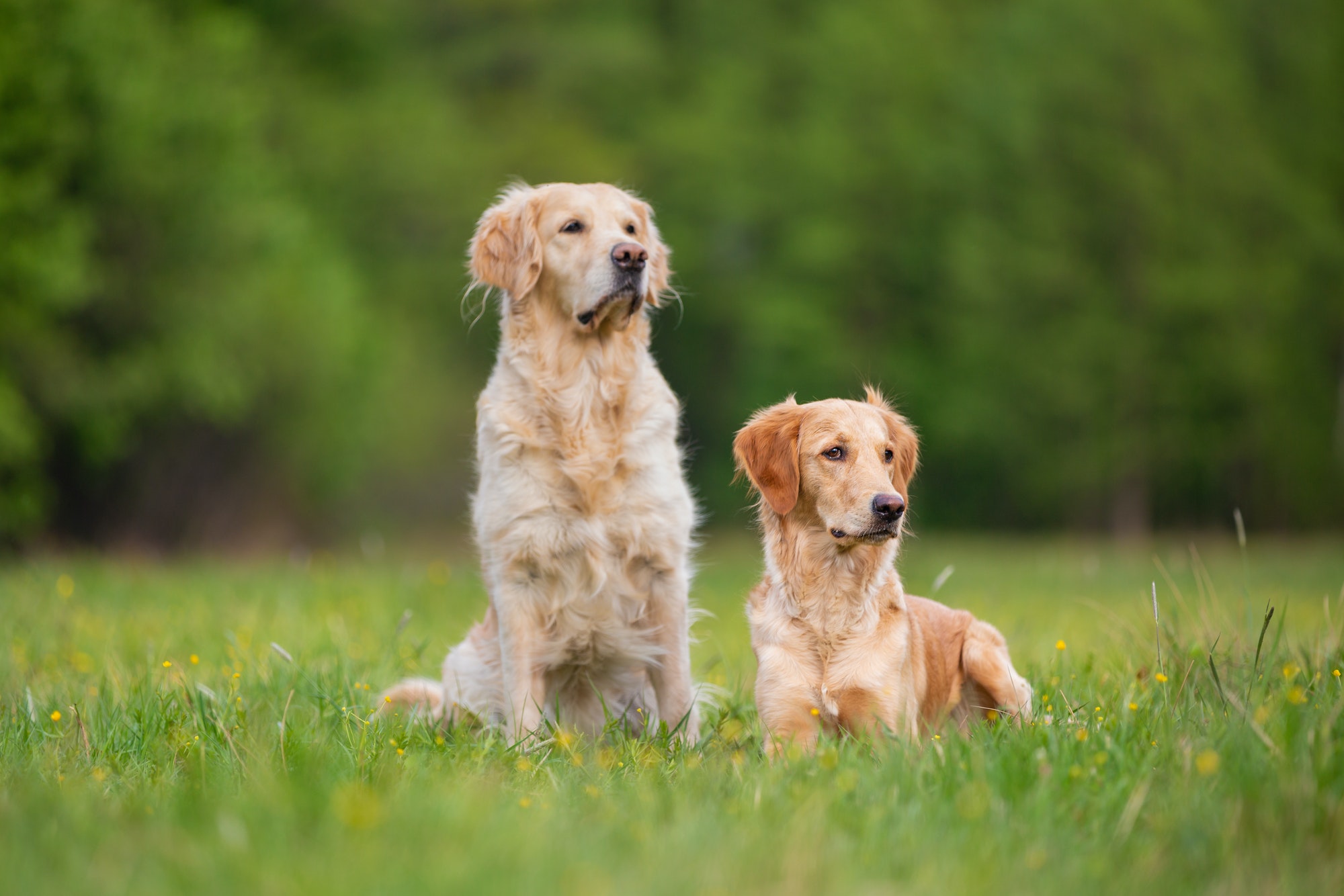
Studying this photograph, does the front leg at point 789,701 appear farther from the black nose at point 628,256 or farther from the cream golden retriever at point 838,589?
the black nose at point 628,256

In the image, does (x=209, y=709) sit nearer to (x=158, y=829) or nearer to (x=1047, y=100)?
(x=158, y=829)

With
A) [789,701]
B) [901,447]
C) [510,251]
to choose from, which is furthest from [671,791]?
[510,251]

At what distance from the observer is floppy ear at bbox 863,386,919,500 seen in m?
4.23

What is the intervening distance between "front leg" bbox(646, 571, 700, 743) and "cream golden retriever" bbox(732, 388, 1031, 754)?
0.30 m

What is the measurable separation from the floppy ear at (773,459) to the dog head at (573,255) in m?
0.79

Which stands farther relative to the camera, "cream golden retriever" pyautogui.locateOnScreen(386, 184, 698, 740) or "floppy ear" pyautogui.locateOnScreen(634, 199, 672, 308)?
"floppy ear" pyautogui.locateOnScreen(634, 199, 672, 308)

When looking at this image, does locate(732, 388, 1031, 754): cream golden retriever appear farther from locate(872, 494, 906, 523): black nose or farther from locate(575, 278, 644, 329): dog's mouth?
locate(575, 278, 644, 329): dog's mouth

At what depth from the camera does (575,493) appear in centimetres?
436

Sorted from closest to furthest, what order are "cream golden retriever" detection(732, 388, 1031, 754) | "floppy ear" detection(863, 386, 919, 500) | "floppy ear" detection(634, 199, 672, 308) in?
"cream golden retriever" detection(732, 388, 1031, 754), "floppy ear" detection(863, 386, 919, 500), "floppy ear" detection(634, 199, 672, 308)

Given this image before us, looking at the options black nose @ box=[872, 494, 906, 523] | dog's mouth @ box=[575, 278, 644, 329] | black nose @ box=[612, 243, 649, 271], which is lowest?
black nose @ box=[872, 494, 906, 523]

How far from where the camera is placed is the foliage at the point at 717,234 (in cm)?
1318

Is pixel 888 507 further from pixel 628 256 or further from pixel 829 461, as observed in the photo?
pixel 628 256

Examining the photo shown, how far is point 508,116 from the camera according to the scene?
83.8 feet

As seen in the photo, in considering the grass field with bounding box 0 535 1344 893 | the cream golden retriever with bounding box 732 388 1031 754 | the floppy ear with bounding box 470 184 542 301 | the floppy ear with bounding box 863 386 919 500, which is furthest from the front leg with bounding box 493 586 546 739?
the floppy ear with bounding box 863 386 919 500
